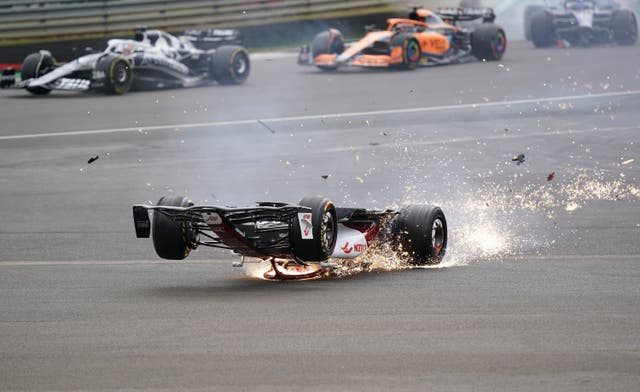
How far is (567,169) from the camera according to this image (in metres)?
16.1

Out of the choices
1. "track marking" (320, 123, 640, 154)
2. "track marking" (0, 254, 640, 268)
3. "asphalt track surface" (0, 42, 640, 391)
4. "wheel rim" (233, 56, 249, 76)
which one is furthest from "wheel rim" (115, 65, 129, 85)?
"track marking" (0, 254, 640, 268)

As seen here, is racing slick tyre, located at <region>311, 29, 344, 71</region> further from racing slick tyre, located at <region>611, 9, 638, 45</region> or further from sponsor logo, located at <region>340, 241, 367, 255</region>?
sponsor logo, located at <region>340, 241, 367, 255</region>

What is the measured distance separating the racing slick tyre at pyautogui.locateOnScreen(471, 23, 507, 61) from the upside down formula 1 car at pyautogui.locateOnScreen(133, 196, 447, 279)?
20.3m

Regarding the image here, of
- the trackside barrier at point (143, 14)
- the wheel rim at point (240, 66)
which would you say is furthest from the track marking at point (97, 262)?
the trackside barrier at point (143, 14)

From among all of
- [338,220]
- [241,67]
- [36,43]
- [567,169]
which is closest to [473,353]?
[338,220]

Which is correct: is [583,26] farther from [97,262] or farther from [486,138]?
[97,262]

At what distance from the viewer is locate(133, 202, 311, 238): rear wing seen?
8.96m

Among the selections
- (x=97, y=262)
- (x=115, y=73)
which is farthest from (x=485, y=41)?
(x=97, y=262)

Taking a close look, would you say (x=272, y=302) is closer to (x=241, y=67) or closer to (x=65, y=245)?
(x=65, y=245)

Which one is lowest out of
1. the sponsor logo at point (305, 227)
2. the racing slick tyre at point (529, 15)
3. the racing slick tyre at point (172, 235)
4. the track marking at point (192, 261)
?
the racing slick tyre at point (529, 15)

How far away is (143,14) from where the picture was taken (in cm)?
3262

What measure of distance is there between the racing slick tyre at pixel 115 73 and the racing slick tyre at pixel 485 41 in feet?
29.9

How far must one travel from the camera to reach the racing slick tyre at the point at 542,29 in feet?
111

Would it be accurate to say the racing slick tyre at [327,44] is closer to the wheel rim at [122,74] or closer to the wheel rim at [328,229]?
the wheel rim at [122,74]
